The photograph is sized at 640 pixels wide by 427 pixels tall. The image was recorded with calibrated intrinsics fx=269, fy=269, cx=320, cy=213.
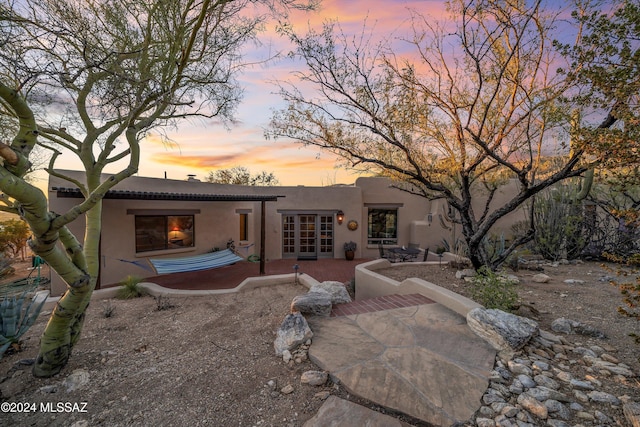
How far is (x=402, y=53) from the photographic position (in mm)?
5262

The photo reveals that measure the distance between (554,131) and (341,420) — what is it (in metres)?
6.14

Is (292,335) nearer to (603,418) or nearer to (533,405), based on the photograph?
(533,405)

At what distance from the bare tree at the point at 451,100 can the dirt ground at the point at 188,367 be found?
95.6 inches

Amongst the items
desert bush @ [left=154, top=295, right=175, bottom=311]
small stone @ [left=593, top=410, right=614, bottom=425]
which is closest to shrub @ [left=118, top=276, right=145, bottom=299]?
desert bush @ [left=154, top=295, right=175, bottom=311]

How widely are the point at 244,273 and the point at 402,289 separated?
5101 millimetres

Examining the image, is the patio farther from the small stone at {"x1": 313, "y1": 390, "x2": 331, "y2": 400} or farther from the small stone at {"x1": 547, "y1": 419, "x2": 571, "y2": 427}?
the small stone at {"x1": 547, "y1": 419, "x2": 571, "y2": 427}

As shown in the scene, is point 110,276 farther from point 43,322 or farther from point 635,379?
point 635,379

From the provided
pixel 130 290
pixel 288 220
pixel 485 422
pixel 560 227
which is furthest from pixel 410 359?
pixel 288 220

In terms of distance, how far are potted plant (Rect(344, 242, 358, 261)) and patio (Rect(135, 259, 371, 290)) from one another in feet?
0.90

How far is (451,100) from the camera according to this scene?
5293 mm

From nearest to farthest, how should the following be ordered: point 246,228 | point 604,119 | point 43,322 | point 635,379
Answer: point 635,379 → point 604,119 → point 43,322 → point 246,228

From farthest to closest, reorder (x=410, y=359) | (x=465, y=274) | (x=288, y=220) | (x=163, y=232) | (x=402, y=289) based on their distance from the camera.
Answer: (x=288, y=220) < (x=163, y=232) < (x=465, y=274) < (x=402, y=289) < (x=410, y=359)

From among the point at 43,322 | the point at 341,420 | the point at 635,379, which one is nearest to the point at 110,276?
the point at 43,322

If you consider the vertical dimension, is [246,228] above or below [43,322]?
above
